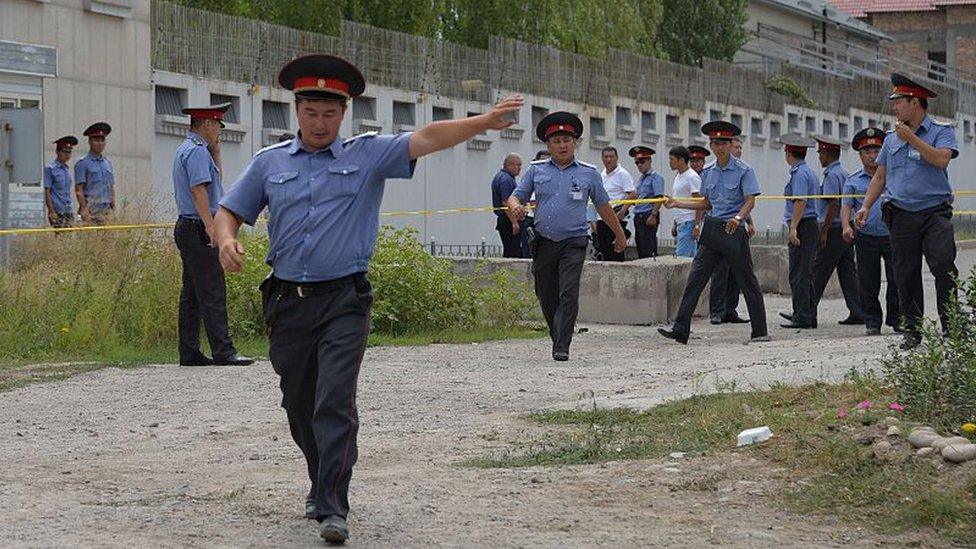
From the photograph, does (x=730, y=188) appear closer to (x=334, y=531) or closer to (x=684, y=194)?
(x=684, y=194)

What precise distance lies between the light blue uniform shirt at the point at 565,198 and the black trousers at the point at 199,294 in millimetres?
2427

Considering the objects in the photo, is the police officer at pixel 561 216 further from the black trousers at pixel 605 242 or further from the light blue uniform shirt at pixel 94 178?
the black trousers at pixel 605 242

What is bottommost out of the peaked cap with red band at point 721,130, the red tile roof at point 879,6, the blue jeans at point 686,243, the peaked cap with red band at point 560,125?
the blue jeans at point 686,243

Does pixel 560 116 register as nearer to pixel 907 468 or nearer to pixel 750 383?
pixel 750 383

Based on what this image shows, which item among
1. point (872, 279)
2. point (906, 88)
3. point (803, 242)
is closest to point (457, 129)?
point (906, 88)

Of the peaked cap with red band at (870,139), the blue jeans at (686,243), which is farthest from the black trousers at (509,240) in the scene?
the peaked cap with red band at (870,139)

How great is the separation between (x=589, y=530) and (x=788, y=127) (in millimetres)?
41987

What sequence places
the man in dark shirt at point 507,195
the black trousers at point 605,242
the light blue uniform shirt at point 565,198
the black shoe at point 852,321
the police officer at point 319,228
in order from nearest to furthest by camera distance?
the police officer at point 319,228 → the light blue uniform shirt at point 565,198 → the black shoe at point 852,321 → the black trousers at point 605,242 → the man in dark shirt at point 507,195

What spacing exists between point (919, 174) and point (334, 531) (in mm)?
7352

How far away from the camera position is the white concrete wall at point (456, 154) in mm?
25984

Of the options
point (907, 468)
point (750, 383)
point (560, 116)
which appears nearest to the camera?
point (907, 468)

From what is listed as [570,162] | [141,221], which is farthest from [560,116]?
[141,221]

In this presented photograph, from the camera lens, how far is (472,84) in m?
32.7

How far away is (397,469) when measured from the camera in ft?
28.0
